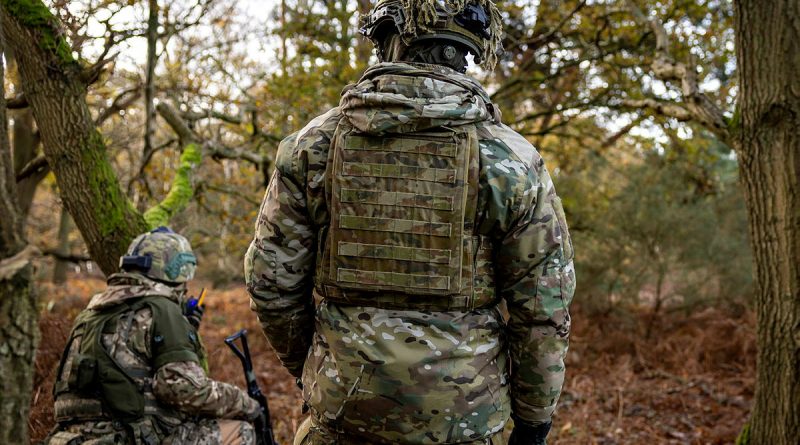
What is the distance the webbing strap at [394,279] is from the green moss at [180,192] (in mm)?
3141

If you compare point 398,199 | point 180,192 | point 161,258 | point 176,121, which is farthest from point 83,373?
point 176,121

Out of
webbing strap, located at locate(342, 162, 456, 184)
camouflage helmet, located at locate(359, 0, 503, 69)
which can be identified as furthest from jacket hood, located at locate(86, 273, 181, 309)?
camouflage helmet, located at locate(359, 0, 503, 69)

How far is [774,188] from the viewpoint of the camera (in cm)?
342

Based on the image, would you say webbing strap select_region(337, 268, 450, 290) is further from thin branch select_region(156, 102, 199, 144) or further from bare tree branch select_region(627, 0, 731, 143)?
thin branch select_region(156, 102, 199, 144)

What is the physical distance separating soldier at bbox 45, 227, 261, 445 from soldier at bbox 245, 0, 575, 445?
1.39m

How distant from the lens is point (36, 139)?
7172 mm

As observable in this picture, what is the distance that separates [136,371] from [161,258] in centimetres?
64

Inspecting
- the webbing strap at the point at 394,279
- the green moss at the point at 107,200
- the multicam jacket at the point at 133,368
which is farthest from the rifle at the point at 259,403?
the webbing strap at the point at 394,279

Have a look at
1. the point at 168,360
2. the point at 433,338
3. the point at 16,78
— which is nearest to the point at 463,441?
the point at 433,338

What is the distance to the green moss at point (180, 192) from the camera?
463 centimetres

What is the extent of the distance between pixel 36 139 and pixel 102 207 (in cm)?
412

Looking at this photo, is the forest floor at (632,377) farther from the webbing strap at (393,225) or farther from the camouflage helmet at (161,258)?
the webbing strap at (393,225)

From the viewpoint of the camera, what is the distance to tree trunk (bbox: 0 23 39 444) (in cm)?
216

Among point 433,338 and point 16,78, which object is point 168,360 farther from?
point 16,78
